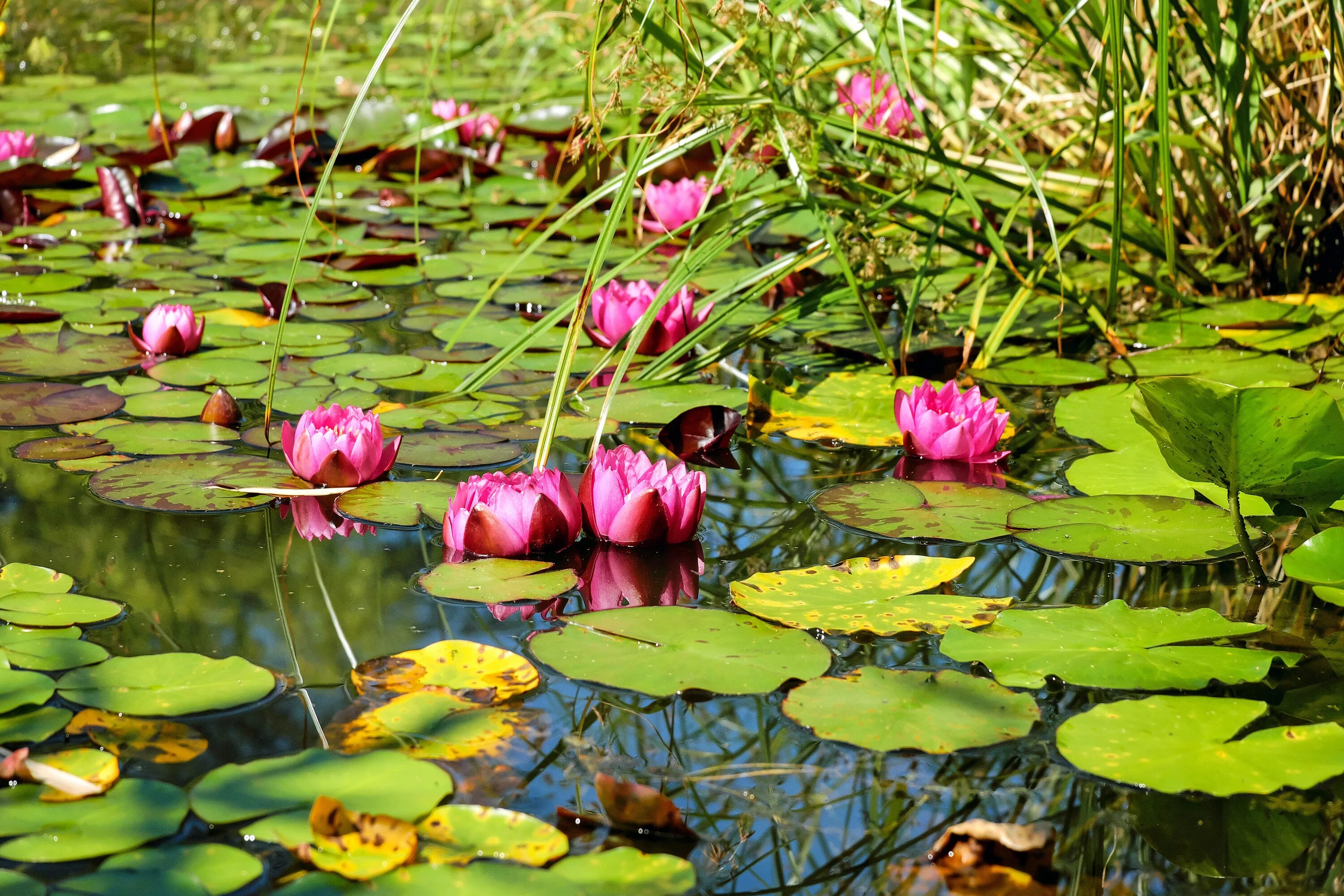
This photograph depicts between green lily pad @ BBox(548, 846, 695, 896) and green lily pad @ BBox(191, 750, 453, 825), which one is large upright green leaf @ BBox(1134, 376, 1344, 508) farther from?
green lily pad @ BBox(191, 750, 453, 825)

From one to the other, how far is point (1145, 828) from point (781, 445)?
101 centimetres

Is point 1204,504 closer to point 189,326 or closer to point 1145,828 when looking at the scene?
point 1145,828

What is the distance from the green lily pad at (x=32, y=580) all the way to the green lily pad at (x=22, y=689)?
207 millimetres

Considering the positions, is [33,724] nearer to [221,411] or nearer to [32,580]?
[32,580]

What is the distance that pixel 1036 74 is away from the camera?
338cm

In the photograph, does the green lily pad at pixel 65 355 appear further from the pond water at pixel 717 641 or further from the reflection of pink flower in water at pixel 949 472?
the reflection of pink flower in water at pixel 949 472

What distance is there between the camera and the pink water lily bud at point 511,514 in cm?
145

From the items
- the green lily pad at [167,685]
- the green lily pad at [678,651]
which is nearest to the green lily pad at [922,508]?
the green lily pad at [678,651]

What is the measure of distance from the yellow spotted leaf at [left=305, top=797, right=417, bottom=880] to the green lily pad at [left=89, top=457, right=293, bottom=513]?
77cm

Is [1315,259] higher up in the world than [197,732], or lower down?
higher up

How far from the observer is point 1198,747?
108 cm

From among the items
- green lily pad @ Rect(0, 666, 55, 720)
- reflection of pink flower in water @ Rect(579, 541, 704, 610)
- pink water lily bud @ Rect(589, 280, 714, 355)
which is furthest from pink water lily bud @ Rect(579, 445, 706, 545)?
pink water lily bud @ Rect(589, 280, 714, 355)

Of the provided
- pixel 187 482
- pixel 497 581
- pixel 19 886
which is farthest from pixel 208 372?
pixel 19 886

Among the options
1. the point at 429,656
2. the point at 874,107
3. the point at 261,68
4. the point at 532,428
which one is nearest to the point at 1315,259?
the point at 874,107
